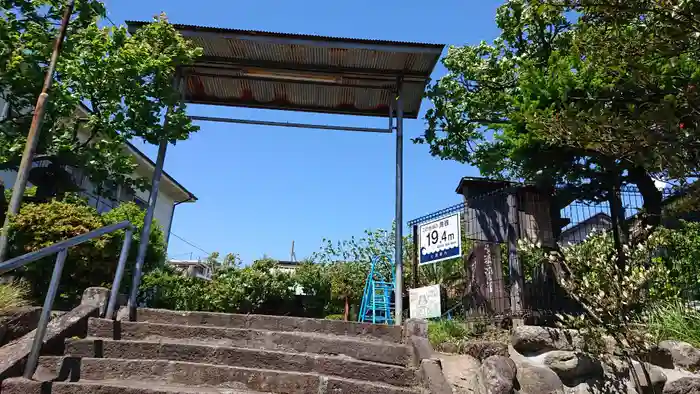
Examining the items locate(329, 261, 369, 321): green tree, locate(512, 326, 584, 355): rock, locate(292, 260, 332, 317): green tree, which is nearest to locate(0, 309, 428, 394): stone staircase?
locate(512, 326, 584, 355): rock

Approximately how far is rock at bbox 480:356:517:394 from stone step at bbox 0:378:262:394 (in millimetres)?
2037

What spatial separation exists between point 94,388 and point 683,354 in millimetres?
5400

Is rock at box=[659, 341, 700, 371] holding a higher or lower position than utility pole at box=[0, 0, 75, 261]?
lower

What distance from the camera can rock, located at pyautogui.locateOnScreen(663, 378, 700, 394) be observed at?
4.34 meters

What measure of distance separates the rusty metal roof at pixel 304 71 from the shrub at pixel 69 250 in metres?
2.70

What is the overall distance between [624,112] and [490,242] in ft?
9.73

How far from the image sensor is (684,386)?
4.37 meters

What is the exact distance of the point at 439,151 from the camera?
10.5m

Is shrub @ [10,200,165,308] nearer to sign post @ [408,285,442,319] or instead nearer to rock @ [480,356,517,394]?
sign post @ [408,285,442,319]

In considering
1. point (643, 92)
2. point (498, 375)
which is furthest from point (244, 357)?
point (643, 92)

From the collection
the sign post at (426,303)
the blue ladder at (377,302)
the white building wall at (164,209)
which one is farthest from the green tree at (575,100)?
the white building wall at (164,209)

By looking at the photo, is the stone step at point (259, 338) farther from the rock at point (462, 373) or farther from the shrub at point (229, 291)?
the shrub at point (229, 291)

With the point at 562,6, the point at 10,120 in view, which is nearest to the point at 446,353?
the point at 562,6

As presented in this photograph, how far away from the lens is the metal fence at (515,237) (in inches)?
266
